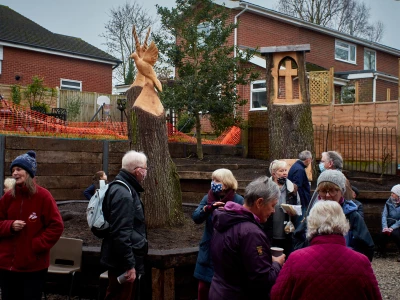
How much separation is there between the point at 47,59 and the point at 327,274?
25134 mm

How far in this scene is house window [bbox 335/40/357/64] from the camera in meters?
30.2

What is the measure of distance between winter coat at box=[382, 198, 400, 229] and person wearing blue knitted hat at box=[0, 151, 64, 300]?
21.6 ft

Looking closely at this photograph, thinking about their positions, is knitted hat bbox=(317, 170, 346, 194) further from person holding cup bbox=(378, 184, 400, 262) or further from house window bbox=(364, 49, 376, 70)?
house window bbox=(364, 49, 376, 70)

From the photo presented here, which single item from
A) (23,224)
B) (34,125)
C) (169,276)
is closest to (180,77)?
(34,125)

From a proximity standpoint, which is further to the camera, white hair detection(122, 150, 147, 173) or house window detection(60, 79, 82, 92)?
house window detection(60, 79, 82, 92)

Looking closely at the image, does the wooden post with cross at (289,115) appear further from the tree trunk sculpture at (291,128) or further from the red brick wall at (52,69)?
the red brick wall at (52,69)

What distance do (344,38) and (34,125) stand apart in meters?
21.8

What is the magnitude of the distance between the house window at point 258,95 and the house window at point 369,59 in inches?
479

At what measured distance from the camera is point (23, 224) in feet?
14.5

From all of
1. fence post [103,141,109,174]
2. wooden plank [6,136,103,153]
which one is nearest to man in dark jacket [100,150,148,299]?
wooden plank [6,136,103,153]

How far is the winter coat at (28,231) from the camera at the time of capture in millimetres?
4414

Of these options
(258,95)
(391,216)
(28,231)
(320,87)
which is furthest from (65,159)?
(258,95)

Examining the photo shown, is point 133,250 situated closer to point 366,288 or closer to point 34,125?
point 366,288

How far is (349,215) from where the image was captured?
444 centimetres
